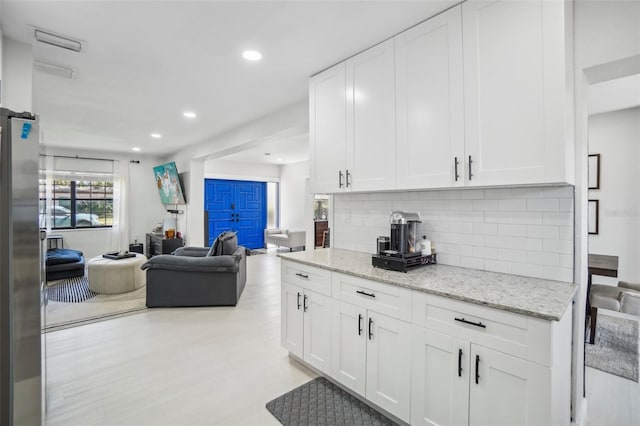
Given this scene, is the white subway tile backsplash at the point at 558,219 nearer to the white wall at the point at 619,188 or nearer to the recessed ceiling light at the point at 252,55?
the recessed ceiling light at the point at 252,55

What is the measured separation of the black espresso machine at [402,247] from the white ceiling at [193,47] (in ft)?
4.43

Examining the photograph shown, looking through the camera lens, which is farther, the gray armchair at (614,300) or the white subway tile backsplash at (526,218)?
the gray armchair at (614,300)

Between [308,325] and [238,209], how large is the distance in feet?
23.5

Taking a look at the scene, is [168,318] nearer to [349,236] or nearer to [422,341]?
[349,236]

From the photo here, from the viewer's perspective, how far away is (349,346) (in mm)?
2109

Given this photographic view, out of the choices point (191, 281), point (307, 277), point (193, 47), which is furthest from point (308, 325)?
point (193, 47)

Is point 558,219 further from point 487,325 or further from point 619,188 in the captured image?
point 619,188

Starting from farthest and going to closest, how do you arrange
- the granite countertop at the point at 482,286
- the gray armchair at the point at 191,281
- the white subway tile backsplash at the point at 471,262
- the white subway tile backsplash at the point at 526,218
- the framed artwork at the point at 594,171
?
the gray armchair at the point at 191,281, the framed artwork at the point at 594,171, the white subway tile backsplash at the point at 471,262, the white subway tile backsplash at the point at 526,218, the granite countertop at the point at 482,286

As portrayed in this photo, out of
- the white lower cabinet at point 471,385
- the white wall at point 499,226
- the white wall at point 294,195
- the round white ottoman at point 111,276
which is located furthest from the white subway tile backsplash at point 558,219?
the white wall at point 294,195

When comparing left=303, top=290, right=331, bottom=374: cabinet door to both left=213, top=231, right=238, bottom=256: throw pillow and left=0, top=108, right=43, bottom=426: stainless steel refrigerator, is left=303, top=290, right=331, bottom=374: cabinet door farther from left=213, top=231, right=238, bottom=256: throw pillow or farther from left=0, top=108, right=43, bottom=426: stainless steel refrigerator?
left=213, top=231, right=238, bottom=256: throw pillow

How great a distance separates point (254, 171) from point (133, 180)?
10.2 feet

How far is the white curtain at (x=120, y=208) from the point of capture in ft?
24.2

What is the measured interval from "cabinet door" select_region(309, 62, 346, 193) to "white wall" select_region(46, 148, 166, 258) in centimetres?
640

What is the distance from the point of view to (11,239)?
1288 millimetres
